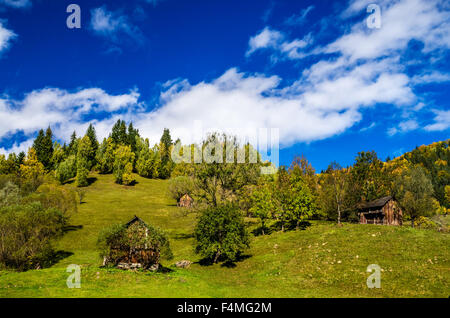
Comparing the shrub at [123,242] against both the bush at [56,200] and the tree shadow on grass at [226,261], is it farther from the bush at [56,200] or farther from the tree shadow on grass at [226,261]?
the bush at [56,200]

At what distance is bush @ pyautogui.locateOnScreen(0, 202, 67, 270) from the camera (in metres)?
29.1

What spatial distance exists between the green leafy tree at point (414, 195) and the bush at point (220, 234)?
109ft

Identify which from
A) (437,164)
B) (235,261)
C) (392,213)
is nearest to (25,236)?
(235,261)

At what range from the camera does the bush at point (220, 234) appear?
31141 millimetres

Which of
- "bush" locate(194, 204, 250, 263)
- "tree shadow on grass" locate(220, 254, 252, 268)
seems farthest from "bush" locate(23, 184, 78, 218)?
"tree shadow on grass" locate(220, 254, 252, 268)

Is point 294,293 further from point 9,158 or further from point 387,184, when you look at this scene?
point 9,158

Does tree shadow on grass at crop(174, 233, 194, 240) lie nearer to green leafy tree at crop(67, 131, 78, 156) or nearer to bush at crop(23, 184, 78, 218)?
bush at crop(23, 184, 78, 218)

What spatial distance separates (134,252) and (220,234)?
33.6 feet

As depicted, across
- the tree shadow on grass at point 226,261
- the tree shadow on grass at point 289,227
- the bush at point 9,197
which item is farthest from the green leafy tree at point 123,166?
the tree shadow on grass at point 226,261

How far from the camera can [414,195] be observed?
5538 cm

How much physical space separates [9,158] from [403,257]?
12351cm

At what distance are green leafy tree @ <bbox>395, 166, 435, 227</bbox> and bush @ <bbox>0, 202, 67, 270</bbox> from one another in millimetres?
56581
